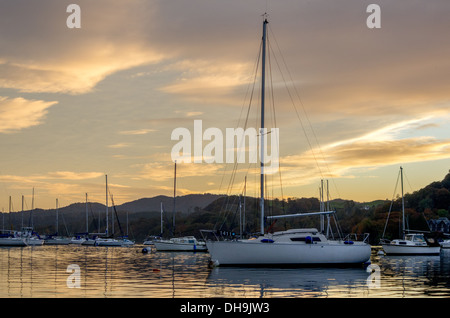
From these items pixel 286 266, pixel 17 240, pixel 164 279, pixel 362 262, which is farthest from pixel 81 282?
pixel 17 240

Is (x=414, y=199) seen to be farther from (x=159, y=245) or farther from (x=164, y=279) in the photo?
(x=164, y=279)

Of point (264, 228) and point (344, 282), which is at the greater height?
point (264, 228)

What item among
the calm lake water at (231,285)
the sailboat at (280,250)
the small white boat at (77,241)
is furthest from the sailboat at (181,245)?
the small white boat at (77,241)

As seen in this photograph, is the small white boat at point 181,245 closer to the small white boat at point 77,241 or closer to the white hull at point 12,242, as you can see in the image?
the white hull at point 12,242

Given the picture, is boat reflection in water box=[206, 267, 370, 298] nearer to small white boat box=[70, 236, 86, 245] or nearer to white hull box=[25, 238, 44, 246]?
white hull box=[25, 238, 44, 246]

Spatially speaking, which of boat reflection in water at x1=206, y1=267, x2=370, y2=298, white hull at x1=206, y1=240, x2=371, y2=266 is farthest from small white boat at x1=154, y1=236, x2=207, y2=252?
boat reflection in water at x1=206, y1=267, x2=370, y2=298

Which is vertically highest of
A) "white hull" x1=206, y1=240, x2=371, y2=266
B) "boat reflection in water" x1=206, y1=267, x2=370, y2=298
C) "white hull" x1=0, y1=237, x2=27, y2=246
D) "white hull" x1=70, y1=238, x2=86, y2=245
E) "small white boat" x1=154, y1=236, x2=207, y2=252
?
"white hull" x1=206, y1=240, x2=371, y2=266

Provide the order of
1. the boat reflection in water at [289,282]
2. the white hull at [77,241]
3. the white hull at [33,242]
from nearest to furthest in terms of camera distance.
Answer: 1. the boat reflection in water at [289,282]
2. the white hull at [33,242]
3. the white hull at [77,241]

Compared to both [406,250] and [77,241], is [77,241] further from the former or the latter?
[406,250]

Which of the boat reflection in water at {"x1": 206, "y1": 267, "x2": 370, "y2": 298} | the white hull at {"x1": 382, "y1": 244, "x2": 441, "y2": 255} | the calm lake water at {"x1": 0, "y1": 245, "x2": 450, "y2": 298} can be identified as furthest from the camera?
the white hull at {"x1": 382, "y1": 244, "x2": 441, "y2": 255}
